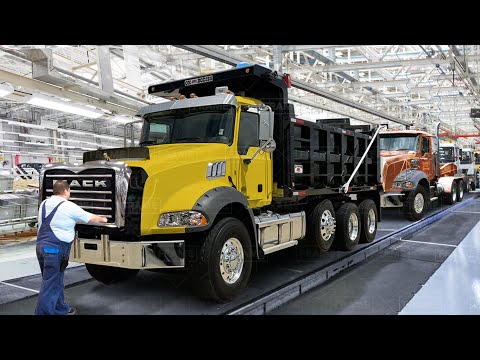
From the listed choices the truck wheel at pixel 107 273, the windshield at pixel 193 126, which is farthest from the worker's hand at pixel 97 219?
the windshield at pixel 193 126

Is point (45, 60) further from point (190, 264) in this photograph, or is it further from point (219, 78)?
point (190, 264)

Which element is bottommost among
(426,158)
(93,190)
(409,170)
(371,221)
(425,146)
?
(371,221)

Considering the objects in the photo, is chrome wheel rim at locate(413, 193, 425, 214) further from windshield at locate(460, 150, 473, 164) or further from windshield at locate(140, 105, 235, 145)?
windshield at locate(460, 150, 473, 164)

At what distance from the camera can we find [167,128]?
17.7 ft

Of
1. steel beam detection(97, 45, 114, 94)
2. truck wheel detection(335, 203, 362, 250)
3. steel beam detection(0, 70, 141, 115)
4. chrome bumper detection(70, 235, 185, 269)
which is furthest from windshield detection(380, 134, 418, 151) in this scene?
chrome bumper detection(70, 235, 185, 269)

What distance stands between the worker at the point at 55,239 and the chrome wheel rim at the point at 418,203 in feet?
30.5

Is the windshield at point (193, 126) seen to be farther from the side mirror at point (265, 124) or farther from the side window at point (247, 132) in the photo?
the side mirror at point (265, 124)

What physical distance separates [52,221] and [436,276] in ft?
16.4

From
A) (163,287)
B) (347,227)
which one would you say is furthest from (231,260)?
(347,227)

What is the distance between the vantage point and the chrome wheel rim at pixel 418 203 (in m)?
10.8

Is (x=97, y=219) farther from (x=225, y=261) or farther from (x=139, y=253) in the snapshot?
(x=225, y=261)

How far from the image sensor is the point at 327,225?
6.78 metres

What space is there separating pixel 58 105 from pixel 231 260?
4945mm

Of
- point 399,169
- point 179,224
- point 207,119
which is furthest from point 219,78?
point 399,169
